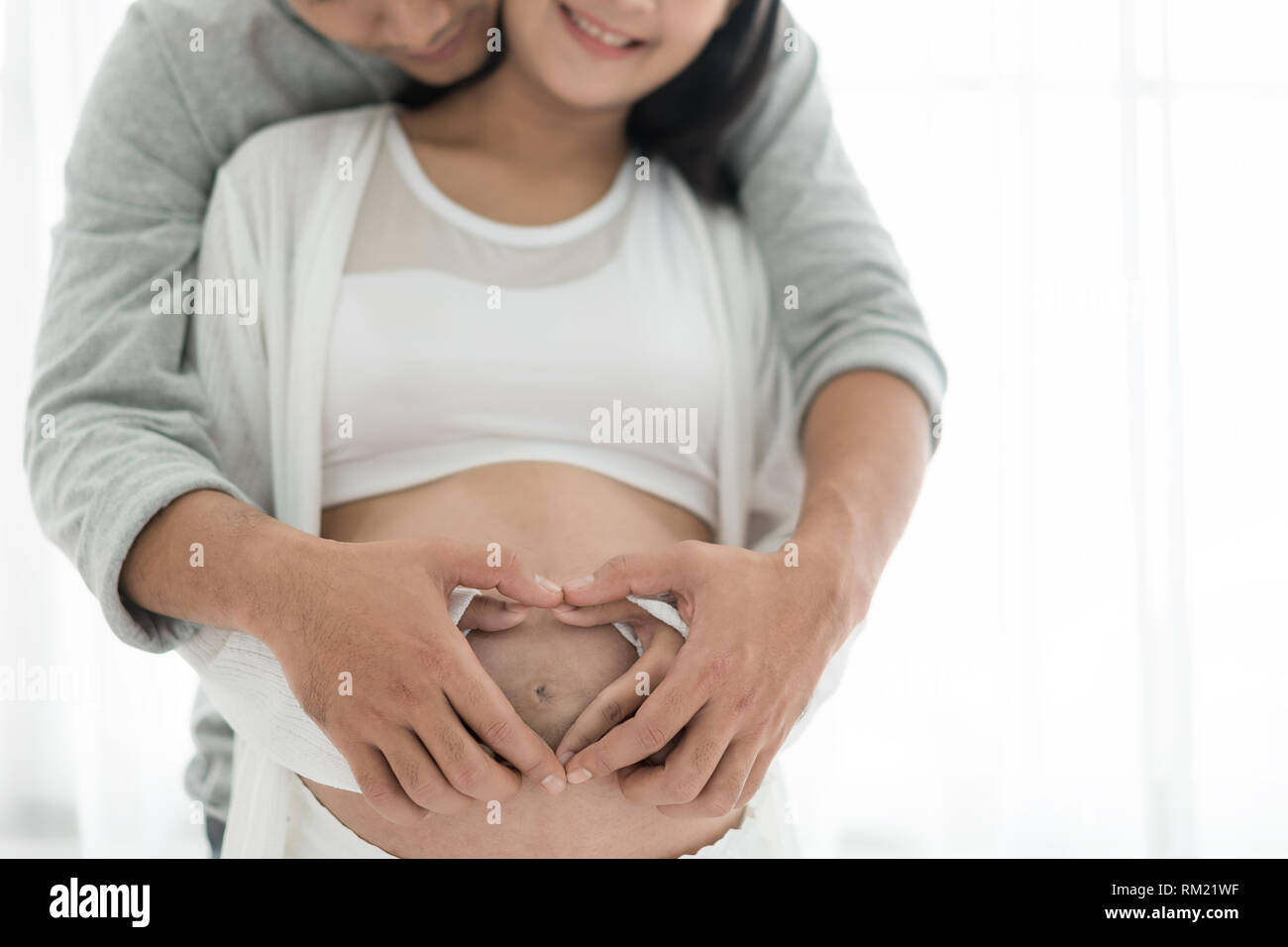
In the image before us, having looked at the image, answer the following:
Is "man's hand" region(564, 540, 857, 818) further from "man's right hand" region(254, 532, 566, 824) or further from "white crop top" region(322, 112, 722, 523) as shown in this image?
"white crop top" region(322, 112, 722, 523)

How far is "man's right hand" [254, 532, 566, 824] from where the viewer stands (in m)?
0.55

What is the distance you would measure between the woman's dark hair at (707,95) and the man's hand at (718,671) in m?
0.41

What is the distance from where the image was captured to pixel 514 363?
2.46 ft

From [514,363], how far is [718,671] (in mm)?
301

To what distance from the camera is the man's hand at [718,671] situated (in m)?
0.57

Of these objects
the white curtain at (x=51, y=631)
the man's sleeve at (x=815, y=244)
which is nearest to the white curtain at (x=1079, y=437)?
the white curtain at (x=51, y=631)

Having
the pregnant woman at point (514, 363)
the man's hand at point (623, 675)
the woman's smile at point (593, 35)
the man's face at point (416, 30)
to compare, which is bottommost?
the man's hand at point (623, 675)

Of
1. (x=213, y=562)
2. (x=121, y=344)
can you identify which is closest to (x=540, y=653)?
(x=213, y=562)

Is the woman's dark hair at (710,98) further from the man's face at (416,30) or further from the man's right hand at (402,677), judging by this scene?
the man's right hand at (402,677)

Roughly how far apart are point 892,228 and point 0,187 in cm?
121

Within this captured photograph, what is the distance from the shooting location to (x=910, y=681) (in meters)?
1.38

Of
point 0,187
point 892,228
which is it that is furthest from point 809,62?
point 0,187

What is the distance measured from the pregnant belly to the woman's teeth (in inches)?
13.4
